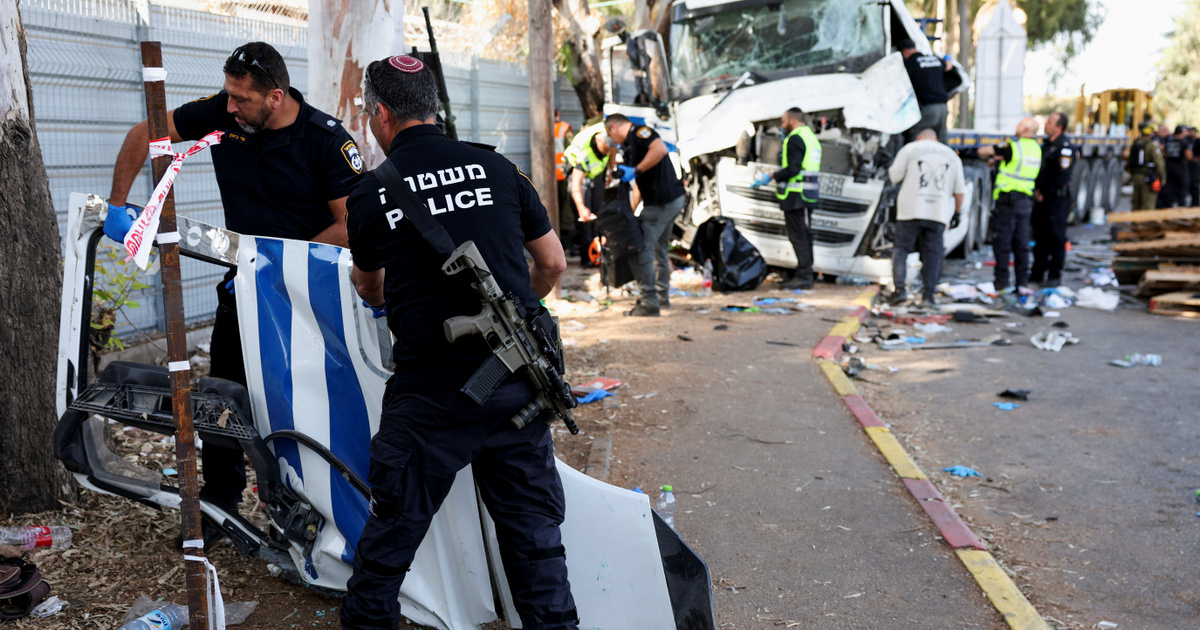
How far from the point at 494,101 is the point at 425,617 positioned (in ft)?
31.7

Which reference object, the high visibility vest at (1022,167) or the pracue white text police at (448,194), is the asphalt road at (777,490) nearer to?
the pracue white text police at (448,194)

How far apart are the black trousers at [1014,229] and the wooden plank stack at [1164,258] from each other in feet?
4.52

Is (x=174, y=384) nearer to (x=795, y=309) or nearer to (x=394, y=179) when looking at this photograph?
(x=394, y=179)

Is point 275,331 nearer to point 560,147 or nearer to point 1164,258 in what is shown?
point 560,147

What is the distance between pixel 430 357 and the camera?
269 cm

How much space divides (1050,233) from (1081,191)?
30.3ft

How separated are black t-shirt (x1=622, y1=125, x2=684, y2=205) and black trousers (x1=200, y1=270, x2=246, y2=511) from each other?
6.07m

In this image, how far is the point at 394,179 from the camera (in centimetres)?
260

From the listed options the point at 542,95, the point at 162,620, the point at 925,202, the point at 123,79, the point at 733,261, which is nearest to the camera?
the point at 162,620

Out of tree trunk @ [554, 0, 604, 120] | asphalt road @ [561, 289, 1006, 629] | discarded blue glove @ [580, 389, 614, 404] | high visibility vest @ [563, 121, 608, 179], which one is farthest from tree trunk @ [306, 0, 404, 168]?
tree trunk @ [554, 0, 604, 120]

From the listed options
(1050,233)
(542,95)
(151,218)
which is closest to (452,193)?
(151,218)

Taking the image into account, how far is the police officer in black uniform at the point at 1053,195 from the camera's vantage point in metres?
11.4

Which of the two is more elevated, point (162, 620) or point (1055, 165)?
point (1055, 165)

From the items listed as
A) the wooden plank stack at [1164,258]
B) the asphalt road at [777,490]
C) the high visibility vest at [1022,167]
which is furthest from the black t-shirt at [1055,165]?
the asphalt road at [777,490]
